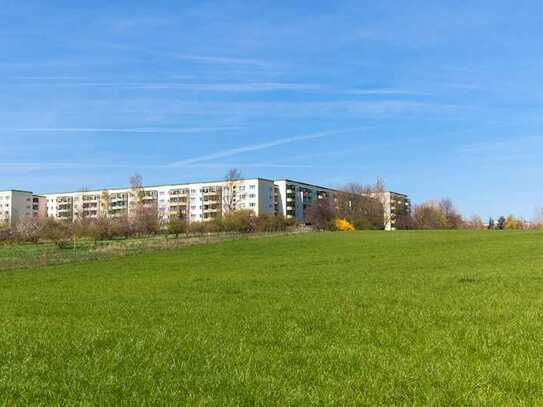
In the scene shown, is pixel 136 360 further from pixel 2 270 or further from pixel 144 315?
pixel 2 270

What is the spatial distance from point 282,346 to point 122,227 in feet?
283

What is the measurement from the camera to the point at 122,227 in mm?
92312

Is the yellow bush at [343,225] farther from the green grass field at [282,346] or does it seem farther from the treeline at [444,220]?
the green grass field at [282,346]

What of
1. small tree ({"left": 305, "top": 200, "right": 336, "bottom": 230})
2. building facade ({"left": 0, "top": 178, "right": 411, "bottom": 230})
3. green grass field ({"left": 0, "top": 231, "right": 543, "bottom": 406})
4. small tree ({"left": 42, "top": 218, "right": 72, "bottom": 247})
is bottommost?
green grass field ({"left": 0, "top": 231, "right": 543, "bottom": 406})

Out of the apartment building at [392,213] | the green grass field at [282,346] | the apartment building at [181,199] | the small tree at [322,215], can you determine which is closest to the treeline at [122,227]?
the small tree at [322,215]

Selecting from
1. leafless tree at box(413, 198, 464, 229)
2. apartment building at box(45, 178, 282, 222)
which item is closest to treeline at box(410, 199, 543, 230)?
leafless tree at box(413, 198, 464, 229)

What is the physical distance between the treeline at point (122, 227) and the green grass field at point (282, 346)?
187ft

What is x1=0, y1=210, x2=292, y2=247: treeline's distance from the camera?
81188 mm

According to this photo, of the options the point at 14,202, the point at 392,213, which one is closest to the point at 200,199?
the point at 392,213

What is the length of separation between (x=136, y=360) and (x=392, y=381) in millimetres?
4054

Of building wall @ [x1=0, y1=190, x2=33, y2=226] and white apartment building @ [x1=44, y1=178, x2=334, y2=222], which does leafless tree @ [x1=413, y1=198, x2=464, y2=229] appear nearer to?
white apartment building @ [x1=44, y1=178, x2=334, y2=222]

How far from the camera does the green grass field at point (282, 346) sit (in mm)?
7062

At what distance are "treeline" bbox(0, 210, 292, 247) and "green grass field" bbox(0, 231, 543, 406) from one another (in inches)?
2249

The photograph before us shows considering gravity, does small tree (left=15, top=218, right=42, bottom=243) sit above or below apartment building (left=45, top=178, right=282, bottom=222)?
below
